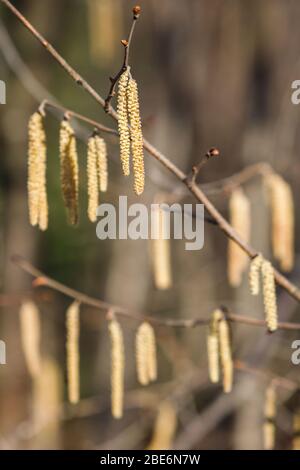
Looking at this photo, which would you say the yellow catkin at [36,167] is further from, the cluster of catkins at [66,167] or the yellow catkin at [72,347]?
the yellow catkin at [72,347]

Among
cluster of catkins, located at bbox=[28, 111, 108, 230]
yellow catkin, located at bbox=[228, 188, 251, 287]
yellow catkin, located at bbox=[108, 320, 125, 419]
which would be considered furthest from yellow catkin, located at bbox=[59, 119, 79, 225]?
yellow catkin, located at bbox=[228, 188, 251, 287]

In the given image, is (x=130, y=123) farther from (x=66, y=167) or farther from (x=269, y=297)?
(x=269, y=297)

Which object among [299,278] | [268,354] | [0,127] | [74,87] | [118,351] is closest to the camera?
[118,351]

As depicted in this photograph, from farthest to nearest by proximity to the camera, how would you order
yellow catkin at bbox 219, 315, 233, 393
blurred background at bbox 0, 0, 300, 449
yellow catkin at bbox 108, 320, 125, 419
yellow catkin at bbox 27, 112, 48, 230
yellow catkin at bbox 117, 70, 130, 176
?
1. blurred background at bbox 0, 0, 300, 449
2. yellow catkin at bbox 108, 320, 125, 419
3. yellow catkin at bbox 219, 315, 233, 393
4. yellow catkin at bbox 27, 112, 48, 230
5. yellow catkin at bbox 117, 70, 130, 176

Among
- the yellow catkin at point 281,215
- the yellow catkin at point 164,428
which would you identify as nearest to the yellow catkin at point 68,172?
the yellow catkin at point 281,215

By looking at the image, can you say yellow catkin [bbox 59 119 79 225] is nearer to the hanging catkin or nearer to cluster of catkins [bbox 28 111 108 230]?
cluster of catkins [bbox 28 111 108 230]

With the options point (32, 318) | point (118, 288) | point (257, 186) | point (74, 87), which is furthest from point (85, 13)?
point (32, 318)

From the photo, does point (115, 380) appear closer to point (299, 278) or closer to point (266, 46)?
point (299, 278)

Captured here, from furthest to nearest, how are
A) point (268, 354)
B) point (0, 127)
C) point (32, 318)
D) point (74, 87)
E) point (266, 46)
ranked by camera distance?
1. point (74, 87)
2. point (0, 127)
3. point (266, 46)
4. point (268, 354)
5. point (32, 318)
